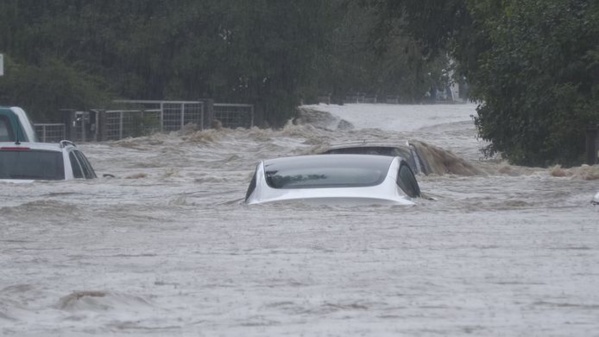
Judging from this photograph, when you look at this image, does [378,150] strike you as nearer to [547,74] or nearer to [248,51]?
[547,74]

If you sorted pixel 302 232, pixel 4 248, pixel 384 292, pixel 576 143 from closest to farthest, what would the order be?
1. pixel 384 292
2. pixel 4 248
3. pixel 302 232
4. pixel 576 143

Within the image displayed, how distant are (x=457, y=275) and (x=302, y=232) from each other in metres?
2.70

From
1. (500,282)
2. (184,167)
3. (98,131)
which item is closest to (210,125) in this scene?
(98,131)

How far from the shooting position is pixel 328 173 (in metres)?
12.7

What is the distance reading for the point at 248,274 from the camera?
884 cm

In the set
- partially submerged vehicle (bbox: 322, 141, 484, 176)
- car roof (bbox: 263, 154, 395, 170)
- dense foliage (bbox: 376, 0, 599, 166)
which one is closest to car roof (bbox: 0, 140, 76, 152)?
partially submerged vehicle (bbox: 322, 141, 484, 176)

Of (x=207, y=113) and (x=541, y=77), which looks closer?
(x=541, y=77)

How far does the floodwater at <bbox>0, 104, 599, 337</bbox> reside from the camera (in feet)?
23.3

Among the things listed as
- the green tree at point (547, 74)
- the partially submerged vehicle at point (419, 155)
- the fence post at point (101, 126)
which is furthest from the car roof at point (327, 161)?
the fence post at point (101, 126)

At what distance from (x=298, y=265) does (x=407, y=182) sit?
169 inches

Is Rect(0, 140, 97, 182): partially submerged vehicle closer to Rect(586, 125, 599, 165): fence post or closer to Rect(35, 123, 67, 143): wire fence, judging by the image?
Rect(586, 125, 599, 165): fence post

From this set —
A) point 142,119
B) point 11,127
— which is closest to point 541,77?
point 11,127

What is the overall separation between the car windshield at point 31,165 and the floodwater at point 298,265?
1.00ft

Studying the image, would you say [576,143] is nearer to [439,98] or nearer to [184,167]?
[184,167]
